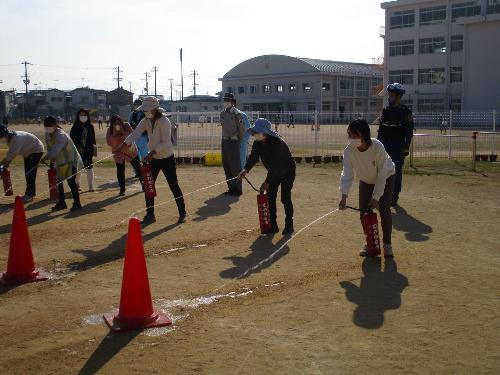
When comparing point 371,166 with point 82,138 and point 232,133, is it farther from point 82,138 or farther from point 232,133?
point 82,138

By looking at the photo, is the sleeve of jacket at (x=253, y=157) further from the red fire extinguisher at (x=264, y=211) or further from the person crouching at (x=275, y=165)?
the red fire extinguisher at (x=264, y=211)

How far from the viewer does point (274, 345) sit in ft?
14.0

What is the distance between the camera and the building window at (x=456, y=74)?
5898 cm

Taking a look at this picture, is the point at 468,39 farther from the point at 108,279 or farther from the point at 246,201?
the point at 108,279

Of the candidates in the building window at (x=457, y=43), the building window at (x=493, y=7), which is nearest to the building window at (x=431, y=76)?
the building window at (x=457, y=43)

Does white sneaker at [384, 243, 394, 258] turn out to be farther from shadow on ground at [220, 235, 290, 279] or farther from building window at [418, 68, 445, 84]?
building window at [418, 68, 445, 84]

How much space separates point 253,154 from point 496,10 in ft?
182

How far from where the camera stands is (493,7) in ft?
183

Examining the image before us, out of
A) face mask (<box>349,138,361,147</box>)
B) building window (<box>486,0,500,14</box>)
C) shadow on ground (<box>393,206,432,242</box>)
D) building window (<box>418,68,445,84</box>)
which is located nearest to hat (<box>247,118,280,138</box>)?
face mask (<box>349,138,361,147</box>)

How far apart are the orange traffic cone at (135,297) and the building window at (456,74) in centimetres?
5975

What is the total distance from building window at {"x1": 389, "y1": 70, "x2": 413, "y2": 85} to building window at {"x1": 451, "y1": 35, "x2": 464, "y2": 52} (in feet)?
17.7

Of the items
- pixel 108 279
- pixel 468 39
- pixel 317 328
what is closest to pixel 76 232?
pixel 108 279

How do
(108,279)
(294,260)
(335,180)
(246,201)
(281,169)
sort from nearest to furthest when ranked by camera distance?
(108,279) → (294,260) → (281,169) → (246,201) → (335,180)

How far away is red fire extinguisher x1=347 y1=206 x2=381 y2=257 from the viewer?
6.60 m
